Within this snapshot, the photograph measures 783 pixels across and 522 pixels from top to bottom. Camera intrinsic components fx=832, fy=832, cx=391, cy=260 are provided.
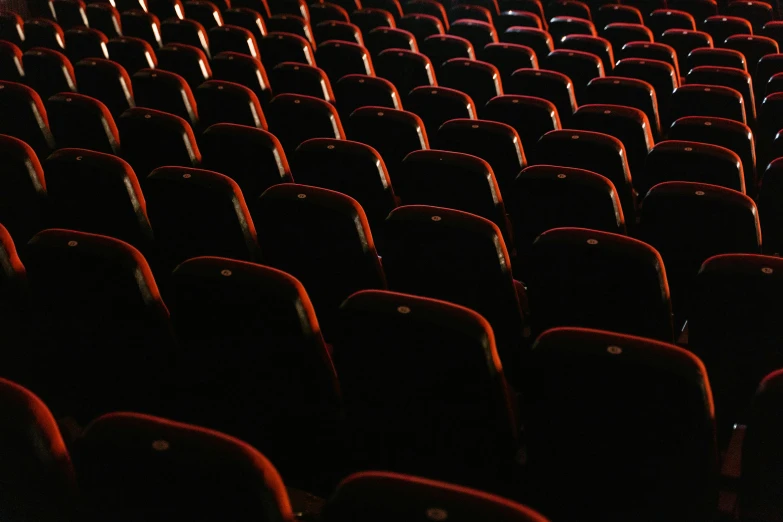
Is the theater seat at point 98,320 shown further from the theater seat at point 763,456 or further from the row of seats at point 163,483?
the theater seat at point 763,456

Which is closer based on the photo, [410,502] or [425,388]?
[410,502]

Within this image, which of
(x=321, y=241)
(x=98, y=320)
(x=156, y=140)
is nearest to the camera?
(x=98, y=320)

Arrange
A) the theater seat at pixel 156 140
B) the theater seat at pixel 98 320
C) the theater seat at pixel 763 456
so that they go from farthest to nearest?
the theater seat at pixel 156 140, the theater seat at pixel 98 320, the theater seat at pixel 763 456

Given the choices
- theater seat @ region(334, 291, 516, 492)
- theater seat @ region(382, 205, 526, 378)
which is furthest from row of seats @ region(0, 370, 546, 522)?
theater seat @ region(382, 205, 526, 378)

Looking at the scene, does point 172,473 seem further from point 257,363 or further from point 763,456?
point 763,456

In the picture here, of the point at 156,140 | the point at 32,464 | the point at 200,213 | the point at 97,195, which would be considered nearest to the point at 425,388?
the point at 32,464

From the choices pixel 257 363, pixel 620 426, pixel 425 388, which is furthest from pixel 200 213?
pixel 620 426

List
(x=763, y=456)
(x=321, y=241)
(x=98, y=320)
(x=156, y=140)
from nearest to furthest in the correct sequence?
(x=763, y=456) → (x=98, y=320) → (x=321, y=241) → (x=156, y=140)

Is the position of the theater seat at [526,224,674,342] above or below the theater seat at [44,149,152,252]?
below

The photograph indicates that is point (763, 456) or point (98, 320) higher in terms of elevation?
point (98, 320)

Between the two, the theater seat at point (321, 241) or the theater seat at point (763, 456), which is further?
the theater seat at point (321, 241)

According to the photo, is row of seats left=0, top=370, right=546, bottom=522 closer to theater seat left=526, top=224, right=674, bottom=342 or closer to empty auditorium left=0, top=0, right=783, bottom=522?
empty auditorium left=0, top=0, right=783, bottom=522

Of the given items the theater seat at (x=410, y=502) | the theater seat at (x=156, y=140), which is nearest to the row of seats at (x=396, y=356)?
the theater seat at (x=410, y=502)

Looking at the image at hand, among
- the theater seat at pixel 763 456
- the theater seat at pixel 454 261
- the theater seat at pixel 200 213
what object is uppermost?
the theater seat at pixel 200 213
